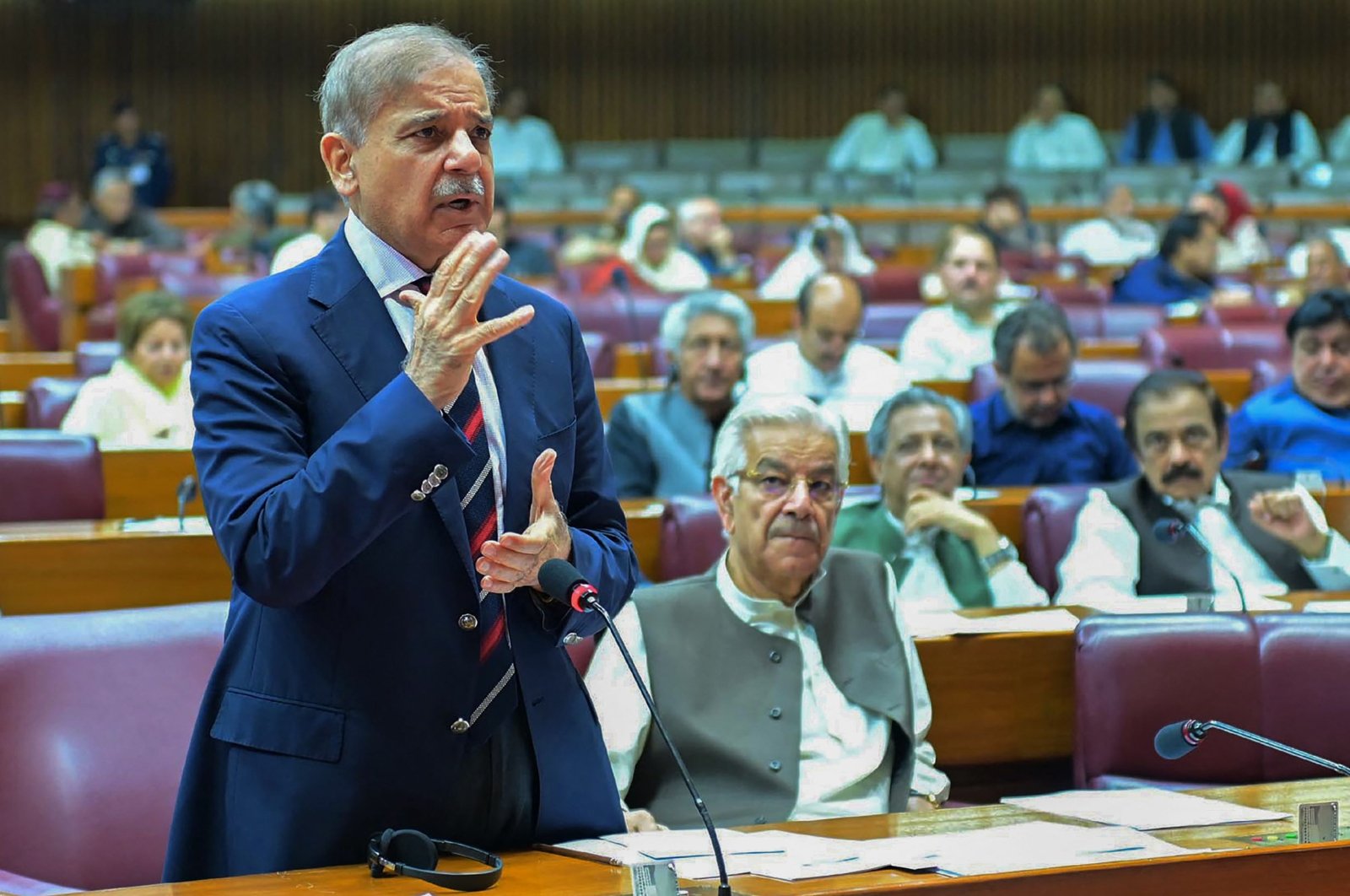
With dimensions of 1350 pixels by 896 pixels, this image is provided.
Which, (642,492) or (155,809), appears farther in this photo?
(642,492)

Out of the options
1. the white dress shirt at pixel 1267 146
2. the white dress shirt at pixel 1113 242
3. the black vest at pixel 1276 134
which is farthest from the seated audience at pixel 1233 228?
the black vest at pixel 1276 134

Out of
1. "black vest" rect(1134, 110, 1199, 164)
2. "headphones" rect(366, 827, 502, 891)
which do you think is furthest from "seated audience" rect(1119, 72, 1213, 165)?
"headphones" rect(366, 827, 502, 891)

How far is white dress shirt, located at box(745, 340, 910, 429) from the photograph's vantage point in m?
5.06

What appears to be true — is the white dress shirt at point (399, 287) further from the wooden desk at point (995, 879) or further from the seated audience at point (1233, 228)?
the seated audience at point (1233, 228)

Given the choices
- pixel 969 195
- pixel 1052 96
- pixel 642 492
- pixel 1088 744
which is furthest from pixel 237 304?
pixel 1052 96

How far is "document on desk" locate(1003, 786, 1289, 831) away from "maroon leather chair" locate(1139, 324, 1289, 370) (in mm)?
4016

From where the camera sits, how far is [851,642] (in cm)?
243

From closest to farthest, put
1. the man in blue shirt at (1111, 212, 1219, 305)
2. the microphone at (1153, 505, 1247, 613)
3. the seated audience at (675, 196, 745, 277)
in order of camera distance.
→ the microphone at (1153, 505, 1247, 613), the man in blue shirt at (1111, 212, 1219, 305), the seated audience at (675, 196, 745, 277)

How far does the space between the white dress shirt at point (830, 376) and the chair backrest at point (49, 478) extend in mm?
1951

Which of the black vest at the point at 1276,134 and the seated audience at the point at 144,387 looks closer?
the seated audience at the point at 144,387

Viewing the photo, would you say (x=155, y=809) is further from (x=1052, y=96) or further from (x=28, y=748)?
(x=1052, y=96)

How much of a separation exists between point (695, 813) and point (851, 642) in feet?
1.09

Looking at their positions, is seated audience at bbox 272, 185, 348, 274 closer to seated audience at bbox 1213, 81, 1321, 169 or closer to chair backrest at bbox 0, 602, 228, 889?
chair backrest at bbox 0, 602, 228, 889

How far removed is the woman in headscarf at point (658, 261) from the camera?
7906 millimetres
